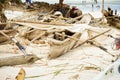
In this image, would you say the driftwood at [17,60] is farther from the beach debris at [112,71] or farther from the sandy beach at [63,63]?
the beach debris at [112,71]

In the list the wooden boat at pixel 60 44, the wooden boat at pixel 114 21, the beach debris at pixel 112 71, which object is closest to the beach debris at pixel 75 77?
the wooden boat at pixel 60 44

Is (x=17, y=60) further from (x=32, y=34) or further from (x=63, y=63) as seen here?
(x=32, y=34)

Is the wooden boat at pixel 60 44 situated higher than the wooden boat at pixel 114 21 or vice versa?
the wooden boat at pixel 60 44

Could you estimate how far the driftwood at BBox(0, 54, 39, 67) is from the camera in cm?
854

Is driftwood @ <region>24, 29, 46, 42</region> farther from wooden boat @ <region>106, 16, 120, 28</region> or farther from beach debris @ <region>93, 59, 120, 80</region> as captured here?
beach debris @ <region>93, 59, 120, 80</region>

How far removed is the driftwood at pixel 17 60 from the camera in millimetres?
8539

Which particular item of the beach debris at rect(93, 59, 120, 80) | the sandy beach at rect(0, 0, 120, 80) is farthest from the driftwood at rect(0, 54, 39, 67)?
the beach debris at rect(93, 59, 120, 80)

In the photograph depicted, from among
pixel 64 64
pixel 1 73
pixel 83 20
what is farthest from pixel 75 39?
pixel 83 20

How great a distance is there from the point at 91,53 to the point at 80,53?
398mm

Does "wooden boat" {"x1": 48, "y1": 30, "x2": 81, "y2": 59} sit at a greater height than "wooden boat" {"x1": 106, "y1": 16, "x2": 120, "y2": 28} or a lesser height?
greater

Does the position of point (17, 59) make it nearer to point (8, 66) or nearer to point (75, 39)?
point (8, 66)

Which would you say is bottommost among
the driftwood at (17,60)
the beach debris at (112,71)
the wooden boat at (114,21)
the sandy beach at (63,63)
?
the wooden boat at (114,21)

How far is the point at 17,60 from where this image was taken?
8.66 meters

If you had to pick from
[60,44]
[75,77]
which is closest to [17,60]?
[60,44]
